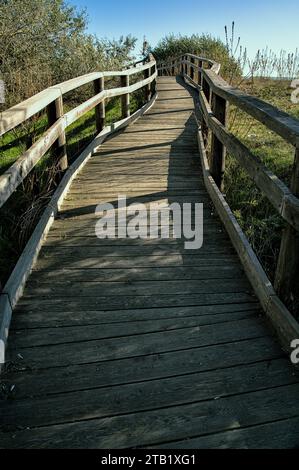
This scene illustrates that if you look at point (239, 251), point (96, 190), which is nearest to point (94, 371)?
point (239, 251)

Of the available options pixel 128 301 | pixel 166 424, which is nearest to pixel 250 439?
pixel 166 424

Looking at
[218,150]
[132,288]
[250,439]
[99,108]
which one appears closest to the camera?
[250,439]

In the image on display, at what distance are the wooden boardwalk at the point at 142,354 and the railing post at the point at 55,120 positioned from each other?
112 cm

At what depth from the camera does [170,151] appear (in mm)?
6395

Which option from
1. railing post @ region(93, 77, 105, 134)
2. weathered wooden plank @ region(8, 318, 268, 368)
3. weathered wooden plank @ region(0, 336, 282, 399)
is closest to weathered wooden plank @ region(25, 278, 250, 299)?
weathered wooden plank @ region(8, 318, 268, 368)

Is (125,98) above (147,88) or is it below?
below

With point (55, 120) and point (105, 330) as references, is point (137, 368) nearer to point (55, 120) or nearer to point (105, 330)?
point (105, 330)

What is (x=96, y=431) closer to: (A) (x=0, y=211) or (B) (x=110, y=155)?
(A) (x=0, y=211)

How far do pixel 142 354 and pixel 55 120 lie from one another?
2988 mm

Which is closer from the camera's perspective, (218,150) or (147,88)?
(218,150)

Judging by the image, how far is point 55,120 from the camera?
432cm

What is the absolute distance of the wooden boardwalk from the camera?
1849 mm

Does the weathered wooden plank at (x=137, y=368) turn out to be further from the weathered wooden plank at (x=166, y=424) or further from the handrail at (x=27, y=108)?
the handrail at (x=27, y=108)

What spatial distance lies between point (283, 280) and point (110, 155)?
4275 millimetres
